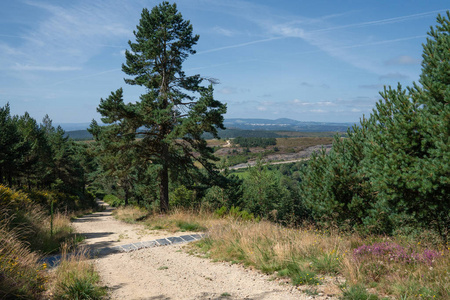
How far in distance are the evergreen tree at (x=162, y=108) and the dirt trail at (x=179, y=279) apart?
269 inches

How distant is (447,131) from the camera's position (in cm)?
596

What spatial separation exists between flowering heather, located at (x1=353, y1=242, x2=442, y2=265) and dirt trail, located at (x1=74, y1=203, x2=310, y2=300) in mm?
1465

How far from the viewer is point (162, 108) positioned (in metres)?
15.0

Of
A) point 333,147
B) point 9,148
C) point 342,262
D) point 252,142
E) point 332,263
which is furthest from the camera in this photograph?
point 252,142

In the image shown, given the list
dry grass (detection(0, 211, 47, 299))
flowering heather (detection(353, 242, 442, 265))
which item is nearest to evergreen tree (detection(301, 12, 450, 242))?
flowering heather (detection(353, 242, 442, 265))

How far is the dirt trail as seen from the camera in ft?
15.0

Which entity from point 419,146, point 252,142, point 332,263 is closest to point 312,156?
point 419,146

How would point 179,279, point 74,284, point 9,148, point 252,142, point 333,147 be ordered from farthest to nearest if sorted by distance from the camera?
point 252,142, point 9,148, point 333,147, point 179,279, point 74,284

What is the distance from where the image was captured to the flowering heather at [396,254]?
4.57 meters

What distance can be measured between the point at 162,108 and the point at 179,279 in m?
10.9

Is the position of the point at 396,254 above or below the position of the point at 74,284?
above

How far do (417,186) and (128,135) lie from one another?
37.0ft

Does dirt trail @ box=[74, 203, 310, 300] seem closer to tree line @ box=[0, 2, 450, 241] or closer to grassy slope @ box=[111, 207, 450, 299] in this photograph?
grassy slope @ box=[111, 207, 450, 299]

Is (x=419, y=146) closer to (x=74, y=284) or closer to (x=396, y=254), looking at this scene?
(x=396, y=254)
